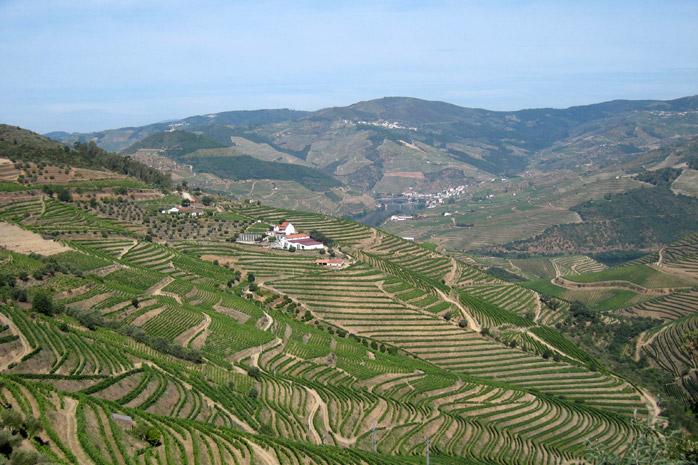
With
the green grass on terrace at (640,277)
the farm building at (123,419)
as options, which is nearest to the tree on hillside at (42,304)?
the farm building at (123,419)

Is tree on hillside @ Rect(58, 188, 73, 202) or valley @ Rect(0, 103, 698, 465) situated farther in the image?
tree on hillside @ Rect(58, 188, 73, 202)

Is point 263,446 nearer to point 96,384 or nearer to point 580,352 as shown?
point 96,384

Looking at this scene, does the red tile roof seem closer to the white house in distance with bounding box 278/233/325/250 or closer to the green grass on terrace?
the white house in distance with bounding box 278/233/325/250

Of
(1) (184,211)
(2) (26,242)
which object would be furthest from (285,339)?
(1) (184,211)

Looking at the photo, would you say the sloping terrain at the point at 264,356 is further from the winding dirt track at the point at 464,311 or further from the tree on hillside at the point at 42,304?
the winding dirt track at the point at 464,311

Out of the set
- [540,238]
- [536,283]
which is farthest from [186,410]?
[540,238]

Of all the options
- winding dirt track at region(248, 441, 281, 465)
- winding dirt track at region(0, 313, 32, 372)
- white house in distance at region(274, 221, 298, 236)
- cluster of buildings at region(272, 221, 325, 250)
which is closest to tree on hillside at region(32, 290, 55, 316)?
winding dirt track at region(0, 313, 32, 372)

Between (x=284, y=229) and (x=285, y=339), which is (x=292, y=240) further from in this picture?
(x=285, y=339)

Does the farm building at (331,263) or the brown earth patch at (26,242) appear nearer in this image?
the brown earth patch at (26,242)
